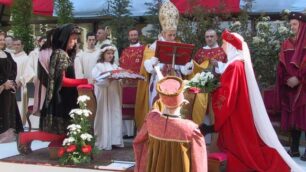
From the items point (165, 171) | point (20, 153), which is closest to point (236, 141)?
point (165, 171)

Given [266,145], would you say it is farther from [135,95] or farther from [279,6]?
[279,6]

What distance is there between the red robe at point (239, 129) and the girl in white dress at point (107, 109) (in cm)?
192

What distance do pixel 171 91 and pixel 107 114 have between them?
3.32m

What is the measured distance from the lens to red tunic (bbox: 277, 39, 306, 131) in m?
5.81

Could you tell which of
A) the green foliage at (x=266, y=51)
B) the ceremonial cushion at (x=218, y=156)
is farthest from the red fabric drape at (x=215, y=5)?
the ceremonial cushion at (x=218, y=156)

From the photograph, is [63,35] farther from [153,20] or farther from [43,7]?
[43,7]

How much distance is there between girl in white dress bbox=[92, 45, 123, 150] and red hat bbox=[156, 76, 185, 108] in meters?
3.14

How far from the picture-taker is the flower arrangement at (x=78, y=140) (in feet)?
18.1

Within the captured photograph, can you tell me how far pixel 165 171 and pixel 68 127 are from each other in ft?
7.83

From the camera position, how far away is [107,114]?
652 cm

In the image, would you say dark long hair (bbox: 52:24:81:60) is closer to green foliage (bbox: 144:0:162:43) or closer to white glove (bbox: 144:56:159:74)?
white glove (bbox: 144:56:159:74)

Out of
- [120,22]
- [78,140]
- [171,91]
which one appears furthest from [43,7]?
[171,91]

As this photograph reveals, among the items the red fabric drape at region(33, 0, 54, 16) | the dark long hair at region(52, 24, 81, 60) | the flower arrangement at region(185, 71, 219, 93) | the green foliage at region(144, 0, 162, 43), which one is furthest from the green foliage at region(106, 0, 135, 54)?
the flower arrangement at region(185, 71, 219, 93)

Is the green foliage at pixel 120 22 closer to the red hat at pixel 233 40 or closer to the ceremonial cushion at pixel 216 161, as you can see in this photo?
the red hat at pixel 233 40
